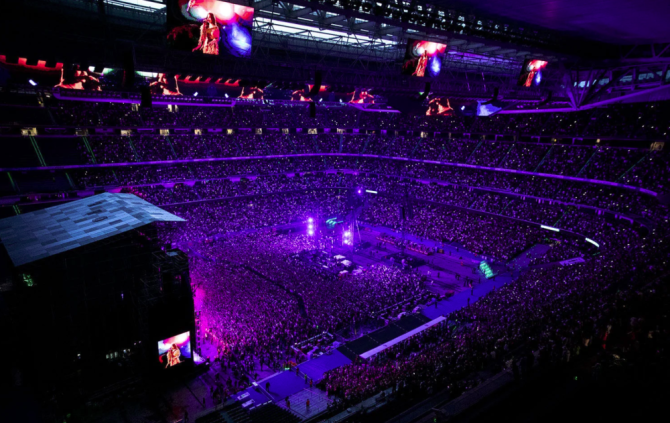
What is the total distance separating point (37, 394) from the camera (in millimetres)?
14375

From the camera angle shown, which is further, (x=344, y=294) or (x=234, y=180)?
(x=234, y=180)

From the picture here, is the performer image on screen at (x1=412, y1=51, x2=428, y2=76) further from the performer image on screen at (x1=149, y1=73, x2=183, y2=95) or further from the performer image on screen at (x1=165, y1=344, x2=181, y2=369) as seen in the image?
the performer image on screen at (x1=149, y1=73, x2=183, y2=95)

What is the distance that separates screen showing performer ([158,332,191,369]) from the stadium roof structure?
497 cm

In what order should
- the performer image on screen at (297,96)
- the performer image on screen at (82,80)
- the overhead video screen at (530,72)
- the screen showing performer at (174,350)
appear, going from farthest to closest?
the performer image on screen at (297,96), the performer image on screen at (82,80), the overhead video screen at (530,72), the screen showing performer at (174,350)

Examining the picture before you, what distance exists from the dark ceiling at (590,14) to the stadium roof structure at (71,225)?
14.7 m

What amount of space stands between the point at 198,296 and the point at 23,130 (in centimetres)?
2457

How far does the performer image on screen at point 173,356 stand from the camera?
16.2 meters

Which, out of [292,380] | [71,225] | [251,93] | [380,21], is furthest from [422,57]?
[251,93]

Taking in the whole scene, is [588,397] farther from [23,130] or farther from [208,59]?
[23,130]

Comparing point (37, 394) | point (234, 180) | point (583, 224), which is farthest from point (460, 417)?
point (234, 180)

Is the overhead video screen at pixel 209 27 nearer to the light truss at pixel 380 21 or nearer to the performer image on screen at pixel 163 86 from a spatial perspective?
the light truss at pixel 380 21

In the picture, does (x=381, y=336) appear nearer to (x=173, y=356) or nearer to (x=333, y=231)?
(x=173, y=356)

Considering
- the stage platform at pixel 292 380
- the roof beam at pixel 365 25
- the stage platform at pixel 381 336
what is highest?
the roof beam at pixel 365 25

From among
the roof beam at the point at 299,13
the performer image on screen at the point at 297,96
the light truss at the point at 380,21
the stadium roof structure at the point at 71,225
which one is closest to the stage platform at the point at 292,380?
the stadium roof structure at the point at 71,225
